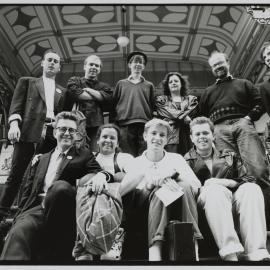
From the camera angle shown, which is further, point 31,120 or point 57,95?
point 57,95

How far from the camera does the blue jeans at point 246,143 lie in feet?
8.33

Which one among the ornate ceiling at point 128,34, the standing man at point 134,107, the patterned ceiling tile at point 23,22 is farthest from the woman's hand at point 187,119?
the patterned ceiling tile at point 23,22

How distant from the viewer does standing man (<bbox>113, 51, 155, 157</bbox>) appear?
2848 mm

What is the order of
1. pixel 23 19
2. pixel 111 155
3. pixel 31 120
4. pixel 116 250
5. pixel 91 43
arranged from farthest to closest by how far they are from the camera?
pixel 91 43 → pixel 23 19 → pixel 31 120 → pixel 111 155 → pixel 116 250

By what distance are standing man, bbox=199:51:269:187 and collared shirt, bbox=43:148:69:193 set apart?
1187mm

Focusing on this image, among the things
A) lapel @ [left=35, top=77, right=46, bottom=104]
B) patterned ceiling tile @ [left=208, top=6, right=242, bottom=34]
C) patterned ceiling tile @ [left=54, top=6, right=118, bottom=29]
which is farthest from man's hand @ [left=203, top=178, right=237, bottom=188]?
patterned ceiling tile @ [left=54, top=6, right=118, bottom=29]

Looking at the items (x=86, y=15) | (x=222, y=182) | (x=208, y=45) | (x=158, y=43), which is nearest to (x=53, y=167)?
(x=222, y=182)

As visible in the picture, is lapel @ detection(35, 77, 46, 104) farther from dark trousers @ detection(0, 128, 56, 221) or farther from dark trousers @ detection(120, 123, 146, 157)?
dark trousers @ detection(120, 123, 146, 157)

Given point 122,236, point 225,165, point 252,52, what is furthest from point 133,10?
point 122,236

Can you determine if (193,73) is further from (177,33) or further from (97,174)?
(97,174)

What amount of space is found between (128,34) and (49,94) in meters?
Answer: 4.14

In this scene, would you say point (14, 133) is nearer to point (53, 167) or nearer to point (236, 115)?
point (53, 167)

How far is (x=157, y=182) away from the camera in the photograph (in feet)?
6.39

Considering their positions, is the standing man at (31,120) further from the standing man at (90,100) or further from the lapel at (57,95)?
the standing man at (90,100)
